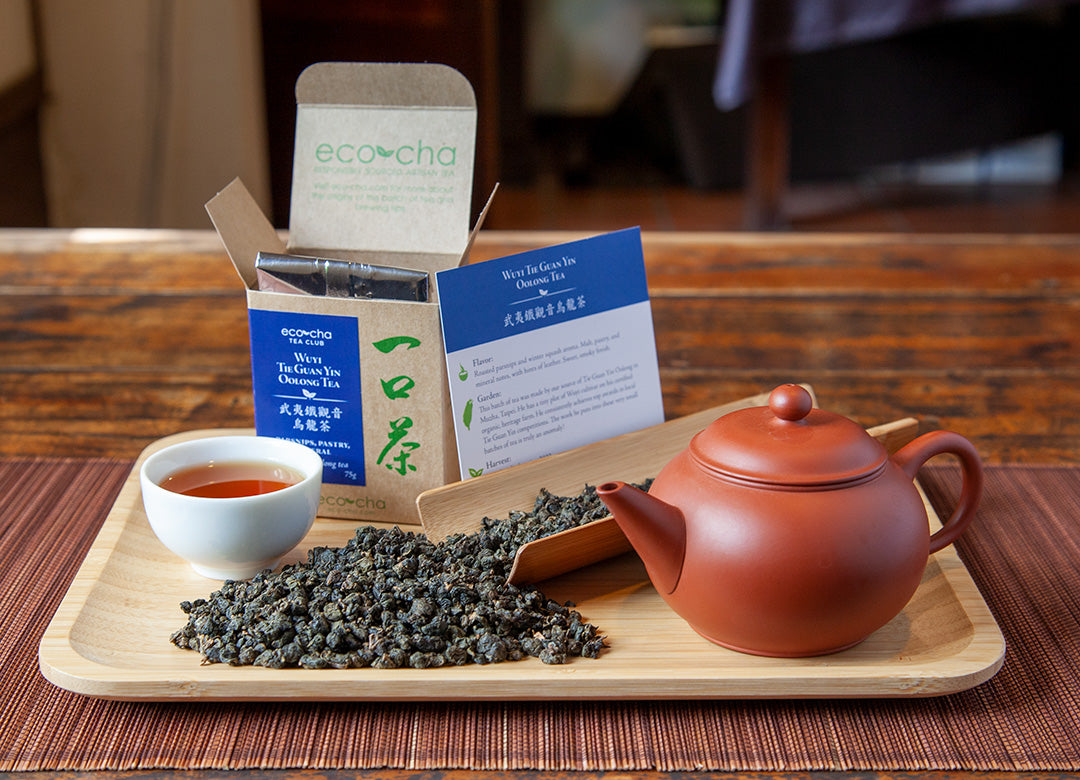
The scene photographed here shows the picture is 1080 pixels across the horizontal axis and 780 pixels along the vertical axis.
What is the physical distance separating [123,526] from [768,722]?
21.9 inches

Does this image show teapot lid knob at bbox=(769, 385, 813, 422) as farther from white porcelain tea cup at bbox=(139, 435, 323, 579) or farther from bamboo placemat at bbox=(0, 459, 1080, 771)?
white porcelain tea cup at bbox=(139, 435, 323, 579)

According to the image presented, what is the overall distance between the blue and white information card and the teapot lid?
22cm

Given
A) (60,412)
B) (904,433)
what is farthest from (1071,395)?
(60,412)

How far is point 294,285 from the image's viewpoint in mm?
896

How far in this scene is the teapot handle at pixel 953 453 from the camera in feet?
2.34

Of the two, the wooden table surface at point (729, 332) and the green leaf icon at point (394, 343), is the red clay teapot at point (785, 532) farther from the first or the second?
the wooden table surface at point (729, 332)

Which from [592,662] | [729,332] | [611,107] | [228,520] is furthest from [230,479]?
[611,107]

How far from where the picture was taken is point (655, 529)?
0.68 metres

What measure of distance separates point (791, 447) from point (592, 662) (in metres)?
0.19

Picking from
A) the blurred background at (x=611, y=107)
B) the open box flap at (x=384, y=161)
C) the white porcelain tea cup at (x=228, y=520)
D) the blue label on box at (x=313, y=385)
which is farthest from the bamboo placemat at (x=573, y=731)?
the blurred background at (x=611, y=107)

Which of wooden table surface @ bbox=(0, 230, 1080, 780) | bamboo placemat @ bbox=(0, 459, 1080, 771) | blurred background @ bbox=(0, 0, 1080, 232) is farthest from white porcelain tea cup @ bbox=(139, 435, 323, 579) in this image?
A: blurred background @ bbox=(0, 0, 1080, 232)

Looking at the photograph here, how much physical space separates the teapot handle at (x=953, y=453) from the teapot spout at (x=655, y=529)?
16 centimetres

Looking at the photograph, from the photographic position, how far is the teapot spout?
26.3 inches

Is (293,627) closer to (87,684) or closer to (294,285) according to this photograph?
(87,684)
